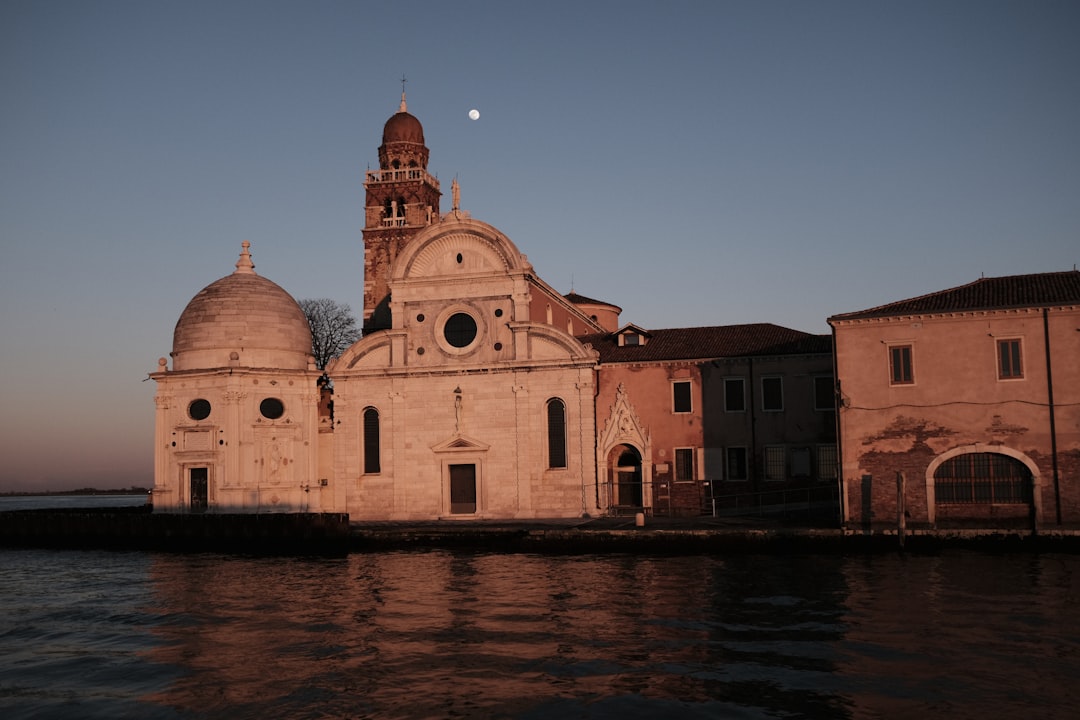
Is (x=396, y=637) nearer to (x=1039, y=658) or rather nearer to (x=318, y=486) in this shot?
(x=1039, y=658)

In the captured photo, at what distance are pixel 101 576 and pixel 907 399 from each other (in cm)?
2425

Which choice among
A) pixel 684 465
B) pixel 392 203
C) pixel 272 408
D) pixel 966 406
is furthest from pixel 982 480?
pixel 392 203

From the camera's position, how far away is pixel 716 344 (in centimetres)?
3897

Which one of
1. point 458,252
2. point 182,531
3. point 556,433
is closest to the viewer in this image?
point 182,531

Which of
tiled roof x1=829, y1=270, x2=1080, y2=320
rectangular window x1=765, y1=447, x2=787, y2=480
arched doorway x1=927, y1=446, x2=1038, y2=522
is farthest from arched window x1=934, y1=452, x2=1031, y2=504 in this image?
rectangular window x1=765, y1=447, x2=787, y2=480

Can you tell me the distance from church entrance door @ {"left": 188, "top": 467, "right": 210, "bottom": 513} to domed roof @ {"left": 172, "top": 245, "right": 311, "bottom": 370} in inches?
167

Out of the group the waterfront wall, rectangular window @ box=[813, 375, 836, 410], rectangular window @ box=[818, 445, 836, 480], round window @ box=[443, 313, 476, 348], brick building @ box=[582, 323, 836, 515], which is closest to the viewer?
the waterfront wall

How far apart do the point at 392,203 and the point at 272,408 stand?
16.0m

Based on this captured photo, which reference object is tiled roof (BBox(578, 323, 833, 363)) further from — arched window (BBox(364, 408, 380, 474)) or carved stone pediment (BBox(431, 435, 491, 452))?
arched window (BBox(364, 408, 380, 474))

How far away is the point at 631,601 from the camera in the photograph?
878 inches

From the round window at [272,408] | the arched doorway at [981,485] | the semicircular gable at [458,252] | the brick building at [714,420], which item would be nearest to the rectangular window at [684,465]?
the brick building at [714,420]

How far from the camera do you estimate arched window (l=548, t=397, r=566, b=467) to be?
3841cm

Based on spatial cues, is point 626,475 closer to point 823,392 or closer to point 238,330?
point 823,392

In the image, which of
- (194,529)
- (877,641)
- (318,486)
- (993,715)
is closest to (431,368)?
(318,486)
